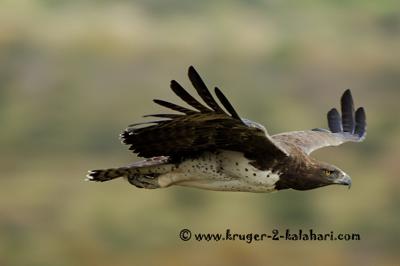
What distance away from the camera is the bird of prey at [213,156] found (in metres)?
7.90

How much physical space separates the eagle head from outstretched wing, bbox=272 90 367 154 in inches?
36.7

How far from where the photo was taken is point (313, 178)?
885 centimetres

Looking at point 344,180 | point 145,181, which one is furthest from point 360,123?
point 145,181

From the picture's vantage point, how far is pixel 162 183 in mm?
8727

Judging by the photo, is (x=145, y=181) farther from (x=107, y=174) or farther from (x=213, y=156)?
(x=213, y=156)

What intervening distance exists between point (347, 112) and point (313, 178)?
7.61 ft

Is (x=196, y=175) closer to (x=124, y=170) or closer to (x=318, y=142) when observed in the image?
(x=124, y=170)

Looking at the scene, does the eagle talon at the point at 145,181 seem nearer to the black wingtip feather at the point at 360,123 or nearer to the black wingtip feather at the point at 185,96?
the black wingtip feather at the point at 185,96

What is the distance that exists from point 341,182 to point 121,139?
2014 mm

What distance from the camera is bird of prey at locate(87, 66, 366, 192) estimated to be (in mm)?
7898

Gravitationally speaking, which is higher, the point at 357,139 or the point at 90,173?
the point at 357,139

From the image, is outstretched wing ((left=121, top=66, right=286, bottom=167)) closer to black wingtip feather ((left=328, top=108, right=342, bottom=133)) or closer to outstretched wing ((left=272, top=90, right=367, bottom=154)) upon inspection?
outstretched wing ((left=272, top=90, right=367, bottom=154))

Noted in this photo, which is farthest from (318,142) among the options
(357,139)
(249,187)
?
(249,187)

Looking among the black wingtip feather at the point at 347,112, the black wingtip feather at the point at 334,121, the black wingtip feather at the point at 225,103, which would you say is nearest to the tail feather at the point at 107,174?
the black wingtip feather at the point at 225,103
